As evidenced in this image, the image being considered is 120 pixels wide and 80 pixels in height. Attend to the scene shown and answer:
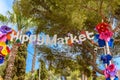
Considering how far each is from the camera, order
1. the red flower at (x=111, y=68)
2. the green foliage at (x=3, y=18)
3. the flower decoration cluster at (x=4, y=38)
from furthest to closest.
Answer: the green foliage at (x=3, y=18) < the flower decoration cluster at (x=4, y=38) < the red flower at (x=111, y=68)

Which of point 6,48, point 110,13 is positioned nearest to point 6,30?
point 6,48

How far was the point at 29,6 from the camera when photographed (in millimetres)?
9805

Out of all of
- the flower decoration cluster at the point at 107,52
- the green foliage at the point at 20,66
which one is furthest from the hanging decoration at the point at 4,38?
the green foliage at the point at 20,66

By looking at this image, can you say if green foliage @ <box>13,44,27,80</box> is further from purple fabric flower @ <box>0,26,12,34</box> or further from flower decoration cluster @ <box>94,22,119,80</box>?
flower decoration cluster @ <box>94,22,119,80</box>

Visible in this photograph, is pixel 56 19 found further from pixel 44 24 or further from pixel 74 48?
pixel 74 48

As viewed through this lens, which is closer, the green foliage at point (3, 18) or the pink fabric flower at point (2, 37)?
the pink fabric flower at point (2, 37)

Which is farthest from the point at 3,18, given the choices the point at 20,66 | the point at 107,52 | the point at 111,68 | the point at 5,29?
the point at 111,68

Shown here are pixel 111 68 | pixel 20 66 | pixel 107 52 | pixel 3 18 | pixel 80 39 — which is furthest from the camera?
pixel 20 66

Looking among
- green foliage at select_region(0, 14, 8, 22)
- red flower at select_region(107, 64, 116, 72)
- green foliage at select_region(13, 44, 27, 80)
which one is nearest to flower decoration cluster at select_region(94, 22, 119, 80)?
red flower at select_region(107, 64, 116, 72)

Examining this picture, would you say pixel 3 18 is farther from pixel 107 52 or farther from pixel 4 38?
pixel 107 52

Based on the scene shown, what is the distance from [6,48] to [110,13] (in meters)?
4.08

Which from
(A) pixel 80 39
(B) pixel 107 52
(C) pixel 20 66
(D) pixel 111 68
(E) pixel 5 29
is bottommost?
(C) pixel 20 66

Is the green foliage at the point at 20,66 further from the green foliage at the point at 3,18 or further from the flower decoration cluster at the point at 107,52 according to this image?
the flower decoration cluster at the point at 107,52

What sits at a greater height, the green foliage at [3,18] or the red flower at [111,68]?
the green foliage at [3,18]
